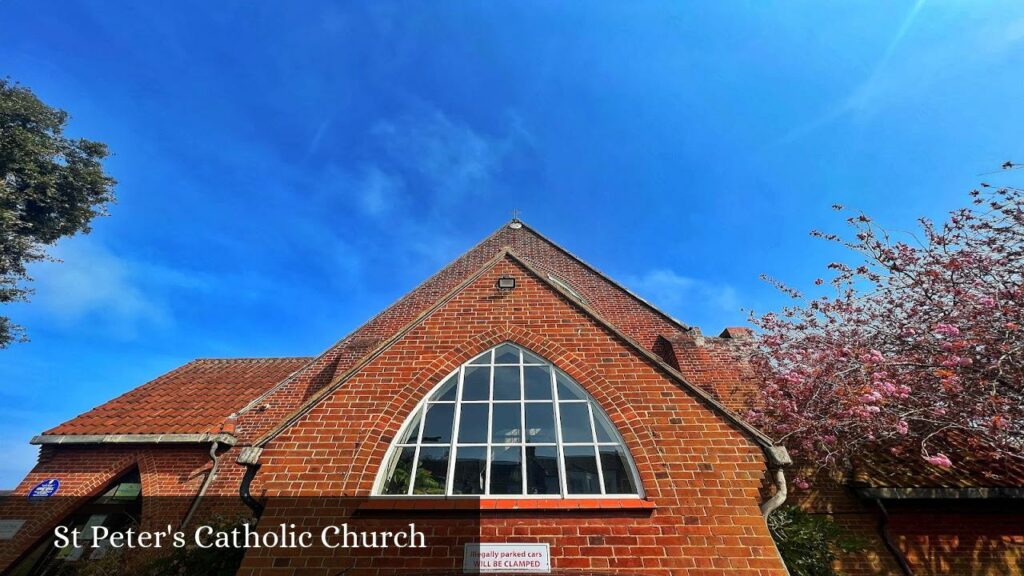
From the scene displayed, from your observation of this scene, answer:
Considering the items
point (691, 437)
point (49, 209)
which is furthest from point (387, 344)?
point (49, 209)

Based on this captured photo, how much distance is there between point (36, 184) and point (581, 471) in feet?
75.1

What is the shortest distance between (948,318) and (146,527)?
15.4 meters

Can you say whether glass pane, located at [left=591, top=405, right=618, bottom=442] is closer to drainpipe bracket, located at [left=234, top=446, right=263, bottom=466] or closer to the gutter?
drainpipe bracket, located at [left=234, top=446, right=263, bottom=466]

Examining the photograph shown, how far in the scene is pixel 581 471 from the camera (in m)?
4.78

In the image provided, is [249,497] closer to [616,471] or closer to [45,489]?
[616,471]

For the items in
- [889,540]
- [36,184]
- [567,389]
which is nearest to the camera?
[567,389]

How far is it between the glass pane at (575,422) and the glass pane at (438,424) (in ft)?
5.17

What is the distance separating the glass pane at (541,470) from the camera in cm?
466

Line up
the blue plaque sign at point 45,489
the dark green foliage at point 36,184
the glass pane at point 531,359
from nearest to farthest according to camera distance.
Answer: the glass pane at point 531,359
the blue plaque sign at point 45,489
the dark green foliage at point 36,184

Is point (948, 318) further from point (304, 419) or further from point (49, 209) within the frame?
point (49, 209)

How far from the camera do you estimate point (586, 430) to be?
5.12 m

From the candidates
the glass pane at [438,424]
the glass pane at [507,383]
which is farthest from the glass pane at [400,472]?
the glass pane at [507,383]

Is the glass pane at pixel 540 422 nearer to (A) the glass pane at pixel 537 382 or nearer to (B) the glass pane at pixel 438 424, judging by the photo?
(A) the glass pane at pixel 537 382


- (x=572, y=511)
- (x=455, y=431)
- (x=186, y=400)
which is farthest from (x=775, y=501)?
(x=186, y=400)
